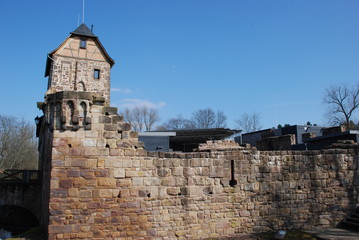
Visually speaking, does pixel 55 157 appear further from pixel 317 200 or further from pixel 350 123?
pixel 350 123

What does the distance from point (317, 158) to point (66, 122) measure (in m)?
8.22

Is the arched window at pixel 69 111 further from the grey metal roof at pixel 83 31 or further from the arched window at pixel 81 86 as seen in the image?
the grey metal roof at pixel 83 31

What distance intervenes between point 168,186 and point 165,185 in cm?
10

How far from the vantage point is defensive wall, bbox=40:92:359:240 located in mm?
7465

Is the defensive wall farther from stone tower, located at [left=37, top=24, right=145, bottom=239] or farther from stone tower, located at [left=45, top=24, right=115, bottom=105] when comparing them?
stone tower, located at [left=45, top=24, right=115, bottom=105]

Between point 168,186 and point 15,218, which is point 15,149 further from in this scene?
point 168,186

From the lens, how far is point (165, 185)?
8.28m

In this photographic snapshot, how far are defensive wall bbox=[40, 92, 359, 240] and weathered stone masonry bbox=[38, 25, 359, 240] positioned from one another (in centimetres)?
3

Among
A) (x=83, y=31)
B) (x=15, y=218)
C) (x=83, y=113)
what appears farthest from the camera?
(x=83, y=31)

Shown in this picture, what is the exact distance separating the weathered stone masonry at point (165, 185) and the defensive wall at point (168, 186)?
3cm

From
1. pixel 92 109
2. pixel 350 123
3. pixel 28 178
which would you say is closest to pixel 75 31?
pixel 28 178

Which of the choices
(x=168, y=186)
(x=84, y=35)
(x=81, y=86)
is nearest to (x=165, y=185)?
(x=168, y=186)

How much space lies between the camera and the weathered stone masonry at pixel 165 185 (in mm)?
7469

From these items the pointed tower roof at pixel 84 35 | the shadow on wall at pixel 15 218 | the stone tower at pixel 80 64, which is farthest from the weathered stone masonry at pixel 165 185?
the pointed tower roof at pixel 84 35
